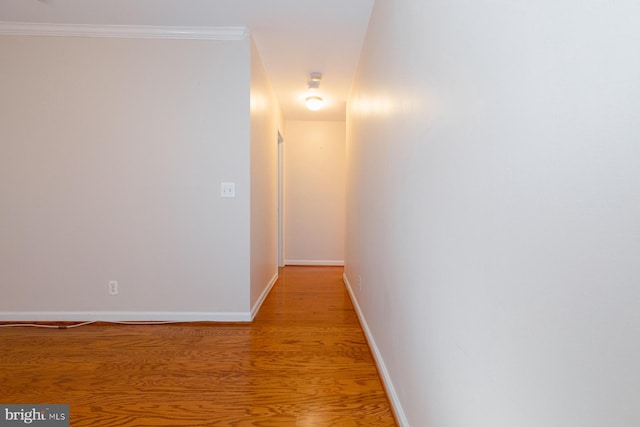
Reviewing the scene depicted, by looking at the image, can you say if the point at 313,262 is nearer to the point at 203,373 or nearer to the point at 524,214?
the point at 203,373

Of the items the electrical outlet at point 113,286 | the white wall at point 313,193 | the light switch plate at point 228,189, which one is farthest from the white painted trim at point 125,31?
the white wall at point 313,193

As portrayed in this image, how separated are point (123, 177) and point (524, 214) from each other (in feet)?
8.82

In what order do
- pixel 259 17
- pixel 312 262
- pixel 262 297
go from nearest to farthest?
pixel 259 17 → pixel 262 297 → pixel 312 262

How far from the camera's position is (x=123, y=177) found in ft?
7.77

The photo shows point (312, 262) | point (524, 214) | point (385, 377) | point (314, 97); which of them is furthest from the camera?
point (312, 262)

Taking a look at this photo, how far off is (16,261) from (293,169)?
3.32 metres

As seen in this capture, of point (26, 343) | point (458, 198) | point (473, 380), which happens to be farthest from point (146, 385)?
point (458, 198)

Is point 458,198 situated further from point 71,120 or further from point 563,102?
point 71,120

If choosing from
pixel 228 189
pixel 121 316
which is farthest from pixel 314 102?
pixel 121 316

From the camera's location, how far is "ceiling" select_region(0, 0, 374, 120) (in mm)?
2061

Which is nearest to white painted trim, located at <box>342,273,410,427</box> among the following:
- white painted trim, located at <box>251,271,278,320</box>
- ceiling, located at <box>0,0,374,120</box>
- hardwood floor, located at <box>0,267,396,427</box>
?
hardwood floor, located at <box>0,267,396,427</box>

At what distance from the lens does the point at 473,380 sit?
2.36 feet

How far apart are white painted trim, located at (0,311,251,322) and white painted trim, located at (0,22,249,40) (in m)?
2.21

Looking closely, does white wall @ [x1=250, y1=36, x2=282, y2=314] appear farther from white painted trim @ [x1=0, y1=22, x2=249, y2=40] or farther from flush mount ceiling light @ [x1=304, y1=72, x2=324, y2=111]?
flush mount ceiling light @ [x1=304, y1=72, x2=324, y2=111]
